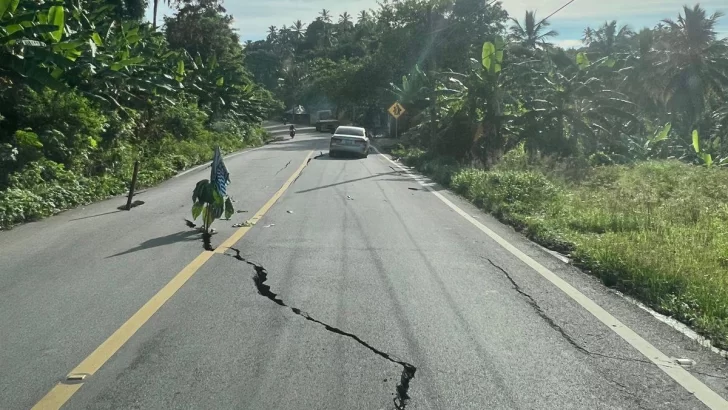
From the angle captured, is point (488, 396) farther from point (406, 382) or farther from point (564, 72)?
point (564, 72)

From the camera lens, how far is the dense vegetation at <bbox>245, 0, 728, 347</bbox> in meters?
9.14

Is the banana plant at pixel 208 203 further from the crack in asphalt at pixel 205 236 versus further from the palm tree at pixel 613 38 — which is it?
the palm tree at pixel 613 38

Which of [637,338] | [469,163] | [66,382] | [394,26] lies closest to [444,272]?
[637,338]

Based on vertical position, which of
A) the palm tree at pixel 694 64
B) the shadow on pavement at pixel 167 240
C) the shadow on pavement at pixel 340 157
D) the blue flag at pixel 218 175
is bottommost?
the shadow on pavement at pixel 340 157

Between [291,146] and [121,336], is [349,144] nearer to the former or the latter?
[291,146]

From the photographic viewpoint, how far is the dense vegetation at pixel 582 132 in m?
9.14

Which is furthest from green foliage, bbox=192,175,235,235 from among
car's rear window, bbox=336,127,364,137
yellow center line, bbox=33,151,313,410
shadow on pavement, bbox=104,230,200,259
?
car's rear window, bbox=336,127,364,137

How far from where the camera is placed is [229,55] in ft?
168

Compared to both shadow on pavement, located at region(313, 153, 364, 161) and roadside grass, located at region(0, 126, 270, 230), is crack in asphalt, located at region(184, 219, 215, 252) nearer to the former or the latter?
roadside grass, located at region(0, 126, 270, 230)

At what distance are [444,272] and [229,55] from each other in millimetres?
45141

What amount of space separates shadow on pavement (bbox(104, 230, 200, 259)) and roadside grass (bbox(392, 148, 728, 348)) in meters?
5.13

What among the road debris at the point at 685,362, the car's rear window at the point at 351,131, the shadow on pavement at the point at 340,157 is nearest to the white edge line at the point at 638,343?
the road debris at the point at 685,362

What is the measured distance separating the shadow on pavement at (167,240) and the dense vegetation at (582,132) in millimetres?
5182

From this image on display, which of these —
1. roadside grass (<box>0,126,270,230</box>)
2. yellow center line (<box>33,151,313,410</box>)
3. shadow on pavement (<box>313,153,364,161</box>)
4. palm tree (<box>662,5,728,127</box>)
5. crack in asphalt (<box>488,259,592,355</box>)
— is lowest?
shadow on pavement (<box>313,153,364,161</box>)
